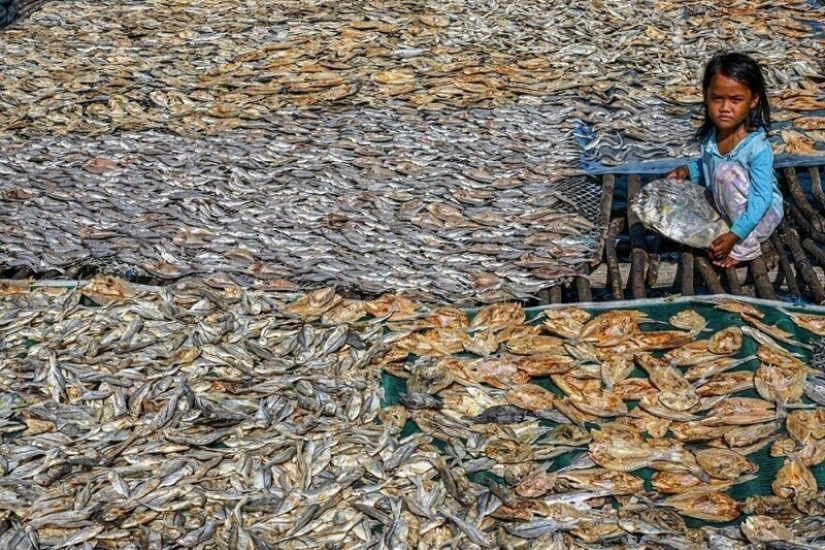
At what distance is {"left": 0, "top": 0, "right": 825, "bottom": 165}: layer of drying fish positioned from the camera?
19.2 feet

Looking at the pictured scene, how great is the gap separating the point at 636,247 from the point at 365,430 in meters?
1.73

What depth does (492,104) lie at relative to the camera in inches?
234

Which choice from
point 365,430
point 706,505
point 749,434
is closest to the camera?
point 706,505

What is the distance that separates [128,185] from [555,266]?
229cm

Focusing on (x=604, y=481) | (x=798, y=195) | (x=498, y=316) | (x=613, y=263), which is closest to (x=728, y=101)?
(x=613, y=263)

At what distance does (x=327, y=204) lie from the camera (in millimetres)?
4914

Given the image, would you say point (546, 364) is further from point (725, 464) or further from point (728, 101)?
point (728, 101)

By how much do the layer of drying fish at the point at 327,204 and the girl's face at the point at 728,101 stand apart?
77 centimetres

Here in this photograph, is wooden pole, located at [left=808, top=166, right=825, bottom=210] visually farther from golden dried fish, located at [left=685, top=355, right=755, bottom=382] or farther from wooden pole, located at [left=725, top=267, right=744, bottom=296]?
golden dried fish, located at [left=685, top=355, right=755, bottom=382]

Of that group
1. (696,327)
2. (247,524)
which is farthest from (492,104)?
(247,524)

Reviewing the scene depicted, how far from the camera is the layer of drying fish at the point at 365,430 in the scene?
2.99 meters

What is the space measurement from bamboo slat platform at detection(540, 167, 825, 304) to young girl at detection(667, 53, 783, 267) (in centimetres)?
10

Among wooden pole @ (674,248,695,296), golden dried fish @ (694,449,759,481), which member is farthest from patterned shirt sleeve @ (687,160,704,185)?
golden dried fish @ (694,449,759,481)

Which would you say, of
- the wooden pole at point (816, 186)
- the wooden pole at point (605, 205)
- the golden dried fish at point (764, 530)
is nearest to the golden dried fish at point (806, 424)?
the golden dried fish at point (764, 530)
